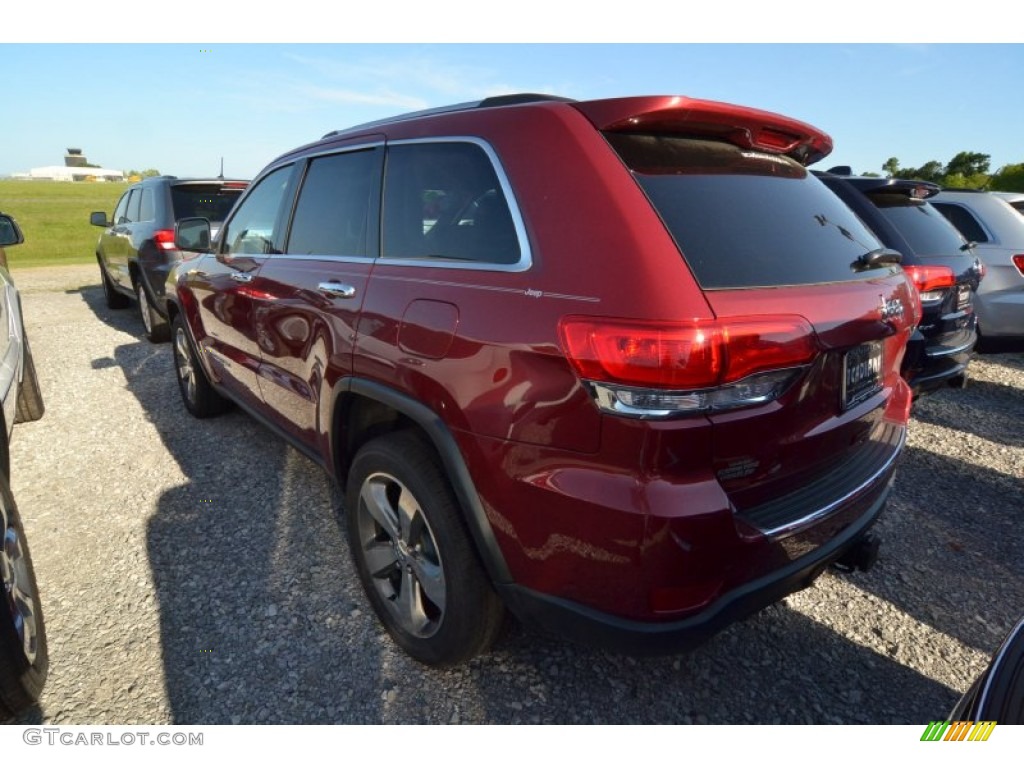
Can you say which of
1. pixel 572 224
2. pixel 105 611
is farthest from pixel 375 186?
pixel 105 611

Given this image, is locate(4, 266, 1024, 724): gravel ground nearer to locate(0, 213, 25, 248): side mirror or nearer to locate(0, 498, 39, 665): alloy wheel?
locate(0, 498, 39, 665): alloy wheel

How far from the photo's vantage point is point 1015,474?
12.3ft

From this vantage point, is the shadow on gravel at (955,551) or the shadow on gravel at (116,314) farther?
the shadow on gravel at (116,314)

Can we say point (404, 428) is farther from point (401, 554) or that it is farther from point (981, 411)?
point (981, 411)

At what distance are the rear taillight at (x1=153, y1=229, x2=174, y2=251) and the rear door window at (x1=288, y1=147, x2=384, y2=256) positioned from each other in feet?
13.5

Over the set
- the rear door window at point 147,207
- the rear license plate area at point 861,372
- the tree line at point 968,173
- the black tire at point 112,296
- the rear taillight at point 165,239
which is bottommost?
the black tire at point 112,296

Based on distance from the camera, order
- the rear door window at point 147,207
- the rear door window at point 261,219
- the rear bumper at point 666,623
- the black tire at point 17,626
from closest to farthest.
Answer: the rear bumper at point 666,623 < the black tire at point 17,626 < the rear door window at point 261,219 < the rear door window at point 147,207

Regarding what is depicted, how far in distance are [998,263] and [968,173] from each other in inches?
802

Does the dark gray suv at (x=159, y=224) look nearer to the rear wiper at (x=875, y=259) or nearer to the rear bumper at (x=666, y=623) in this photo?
the rear bumper at (x=666, y=623)

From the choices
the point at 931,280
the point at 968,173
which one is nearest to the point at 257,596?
the point at 931,280

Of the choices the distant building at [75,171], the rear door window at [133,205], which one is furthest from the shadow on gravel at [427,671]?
the distant building at [75,171]

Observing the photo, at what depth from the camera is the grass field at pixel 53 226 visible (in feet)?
60.7

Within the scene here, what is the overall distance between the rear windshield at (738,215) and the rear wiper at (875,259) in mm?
22

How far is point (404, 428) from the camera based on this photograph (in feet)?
7.22
